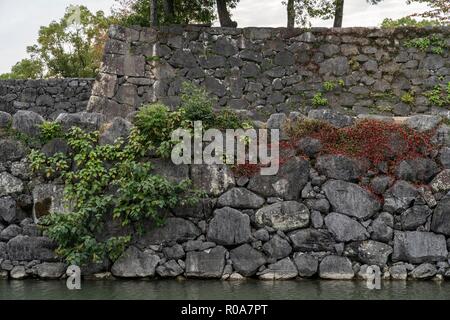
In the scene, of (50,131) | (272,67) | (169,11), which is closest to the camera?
(50,131)

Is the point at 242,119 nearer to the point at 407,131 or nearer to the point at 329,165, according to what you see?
the point at 329,165

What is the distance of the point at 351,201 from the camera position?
8.62 m

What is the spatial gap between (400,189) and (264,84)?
591 centimetres

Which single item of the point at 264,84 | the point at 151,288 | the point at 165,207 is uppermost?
the point at 264,84

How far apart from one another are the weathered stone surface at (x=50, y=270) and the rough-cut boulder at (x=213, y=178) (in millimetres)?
2361

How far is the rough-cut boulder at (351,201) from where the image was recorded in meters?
8.60

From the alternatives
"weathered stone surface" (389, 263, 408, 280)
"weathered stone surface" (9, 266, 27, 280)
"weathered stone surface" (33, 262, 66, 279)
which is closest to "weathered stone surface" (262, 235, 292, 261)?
"weathered stone surface" (389, 263, 408, 280)

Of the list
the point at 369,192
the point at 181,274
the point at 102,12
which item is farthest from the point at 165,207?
the point at 102,12

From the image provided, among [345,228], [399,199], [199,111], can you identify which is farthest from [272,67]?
[345,228]

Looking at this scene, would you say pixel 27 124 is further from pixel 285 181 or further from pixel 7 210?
pixel 285 181

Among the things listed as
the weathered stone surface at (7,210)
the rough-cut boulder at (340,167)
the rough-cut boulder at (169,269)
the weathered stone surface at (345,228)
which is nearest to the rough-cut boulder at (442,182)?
the rough-cut boulder at (340,167)

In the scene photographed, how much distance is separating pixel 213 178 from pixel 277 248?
4.72ft

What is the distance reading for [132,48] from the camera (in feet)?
45.2

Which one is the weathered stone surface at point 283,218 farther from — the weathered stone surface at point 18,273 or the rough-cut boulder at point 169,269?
the weathered stone surface at point 18,273
